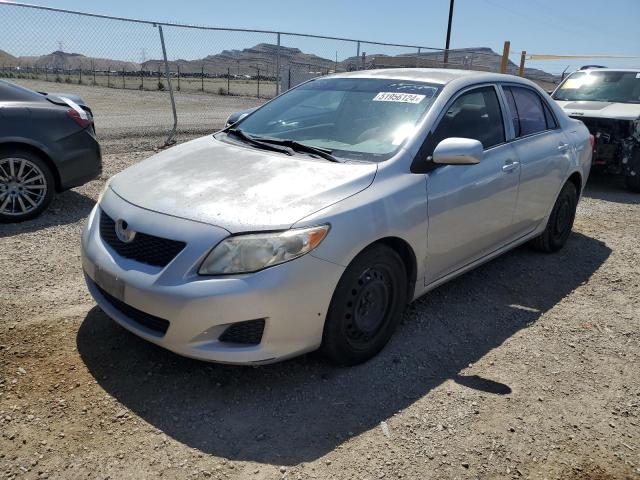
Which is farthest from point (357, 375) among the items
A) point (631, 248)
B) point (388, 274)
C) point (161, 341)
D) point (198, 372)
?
point (631, 248)

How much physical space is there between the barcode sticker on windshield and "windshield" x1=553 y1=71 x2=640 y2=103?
6.49 meters

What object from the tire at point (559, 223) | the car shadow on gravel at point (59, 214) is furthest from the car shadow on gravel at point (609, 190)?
the car shadow on gravel at point (59, 214)

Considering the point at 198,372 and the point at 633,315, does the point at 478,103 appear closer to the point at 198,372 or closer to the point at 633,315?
the point at 633,315

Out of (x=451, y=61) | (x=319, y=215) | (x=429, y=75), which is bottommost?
(x=319, y=215)

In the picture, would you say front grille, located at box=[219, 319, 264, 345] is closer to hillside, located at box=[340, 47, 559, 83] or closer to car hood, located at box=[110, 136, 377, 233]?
car hood, located at box=[110, 136, 377, 233]

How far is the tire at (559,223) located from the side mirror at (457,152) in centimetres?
212

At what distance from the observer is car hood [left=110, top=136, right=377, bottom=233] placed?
2.75 m

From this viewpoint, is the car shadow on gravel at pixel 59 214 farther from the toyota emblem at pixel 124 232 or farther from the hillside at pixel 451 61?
the hillside at pixel 451 61

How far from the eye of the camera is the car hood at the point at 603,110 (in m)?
7.88

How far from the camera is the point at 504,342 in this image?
11.8 ft

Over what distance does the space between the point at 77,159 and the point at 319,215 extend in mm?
3864

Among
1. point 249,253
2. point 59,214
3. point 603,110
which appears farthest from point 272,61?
point 249,253

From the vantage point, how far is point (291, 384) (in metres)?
2.99

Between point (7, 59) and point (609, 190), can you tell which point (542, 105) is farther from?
point (7, 59)
